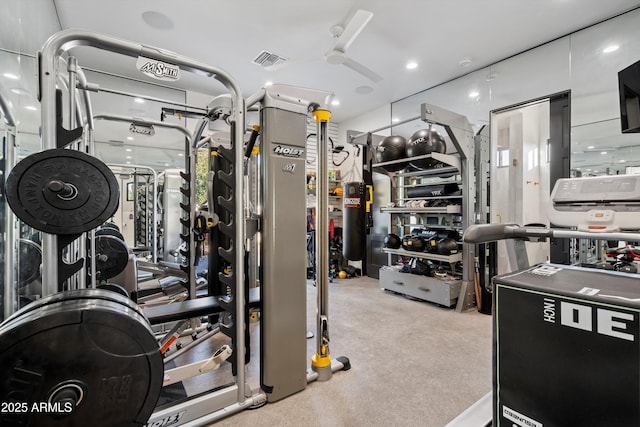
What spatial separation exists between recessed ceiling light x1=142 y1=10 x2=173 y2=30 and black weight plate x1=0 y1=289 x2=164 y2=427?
361 centimetres

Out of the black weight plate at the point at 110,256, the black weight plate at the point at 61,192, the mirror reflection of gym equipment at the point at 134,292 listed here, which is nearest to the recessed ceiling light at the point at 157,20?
the mirror reflection of gym equipment at the point at 134,292

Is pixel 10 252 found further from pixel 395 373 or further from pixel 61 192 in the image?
pixel 395 373

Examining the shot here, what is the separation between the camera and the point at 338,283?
18.5 ft

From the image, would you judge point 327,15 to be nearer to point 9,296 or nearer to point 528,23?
point 528,23

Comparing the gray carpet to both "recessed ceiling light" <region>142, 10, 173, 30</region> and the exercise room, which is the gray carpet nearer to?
the exercise room

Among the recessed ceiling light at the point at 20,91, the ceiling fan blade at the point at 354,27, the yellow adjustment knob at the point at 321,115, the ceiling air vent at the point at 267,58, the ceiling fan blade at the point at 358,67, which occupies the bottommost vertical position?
the yellow adjustment knob at the point at 321,115

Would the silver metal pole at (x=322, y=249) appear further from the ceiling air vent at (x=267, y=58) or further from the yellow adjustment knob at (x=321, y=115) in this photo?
the ceiling air vent at (x=267, y=58)

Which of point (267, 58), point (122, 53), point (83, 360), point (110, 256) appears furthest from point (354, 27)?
point (83, 360)

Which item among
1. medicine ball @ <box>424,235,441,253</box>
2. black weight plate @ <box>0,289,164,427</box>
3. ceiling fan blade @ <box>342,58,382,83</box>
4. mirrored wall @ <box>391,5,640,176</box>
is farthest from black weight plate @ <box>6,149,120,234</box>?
mirrored wall @ <box>391,5,640,176</box>

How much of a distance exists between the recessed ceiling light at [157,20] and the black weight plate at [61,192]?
10.3 feet

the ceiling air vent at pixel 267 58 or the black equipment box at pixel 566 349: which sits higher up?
the ceiling air vent at pixel 267 58

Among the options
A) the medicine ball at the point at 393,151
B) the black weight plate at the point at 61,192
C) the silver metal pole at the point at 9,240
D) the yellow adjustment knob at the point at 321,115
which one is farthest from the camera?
the medicine ball at the point at 393,151

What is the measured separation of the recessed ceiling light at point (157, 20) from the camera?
3.41 metres

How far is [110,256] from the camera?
105 inches
